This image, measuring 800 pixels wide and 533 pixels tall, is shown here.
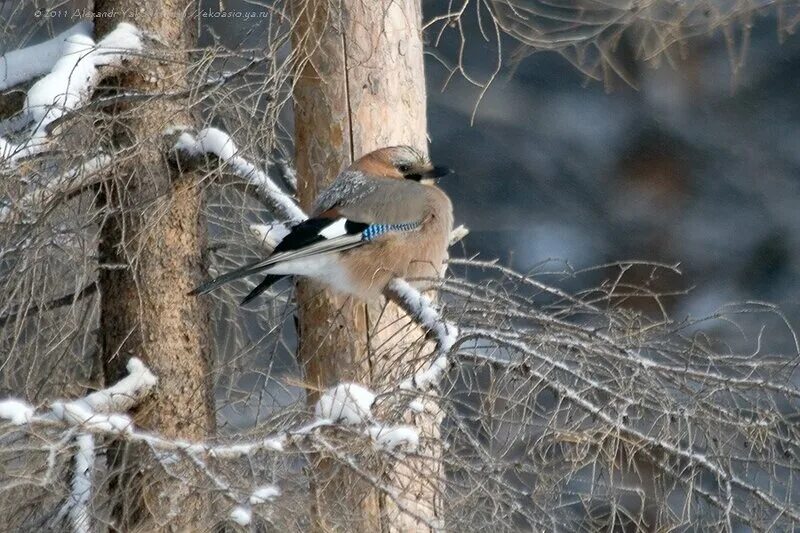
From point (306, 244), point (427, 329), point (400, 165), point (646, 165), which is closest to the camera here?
point (427, 329)

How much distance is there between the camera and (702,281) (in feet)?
36.2

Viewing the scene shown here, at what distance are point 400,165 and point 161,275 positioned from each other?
43.4 inches

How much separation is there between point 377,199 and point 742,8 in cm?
203

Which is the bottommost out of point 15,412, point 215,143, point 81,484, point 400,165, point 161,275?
point 81,484

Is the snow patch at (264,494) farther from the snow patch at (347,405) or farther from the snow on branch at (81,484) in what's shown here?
the snow on branch at (81,484)

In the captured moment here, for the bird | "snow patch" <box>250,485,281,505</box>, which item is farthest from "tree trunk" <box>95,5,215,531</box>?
"snow patch" <box>250,485,281,505</box>

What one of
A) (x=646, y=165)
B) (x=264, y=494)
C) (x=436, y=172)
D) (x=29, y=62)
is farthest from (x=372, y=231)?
(x=646, y=165)

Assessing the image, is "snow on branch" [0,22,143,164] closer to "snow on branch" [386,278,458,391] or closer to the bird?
the bird

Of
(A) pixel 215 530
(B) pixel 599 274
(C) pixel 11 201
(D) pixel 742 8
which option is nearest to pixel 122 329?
(C) pixel 11 201

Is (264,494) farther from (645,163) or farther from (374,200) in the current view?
(645,163)

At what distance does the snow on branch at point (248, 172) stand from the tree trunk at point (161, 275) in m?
0.17

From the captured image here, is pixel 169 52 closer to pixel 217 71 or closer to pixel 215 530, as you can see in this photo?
pixel 217 71

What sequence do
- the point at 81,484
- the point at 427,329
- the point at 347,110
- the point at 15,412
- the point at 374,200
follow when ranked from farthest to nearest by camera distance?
1. the point at 347,110
2. the point at 374,200
3. the point at 427,329
4. the point at 81,484
5. the point at 15,412

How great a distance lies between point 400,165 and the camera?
18.3ft
